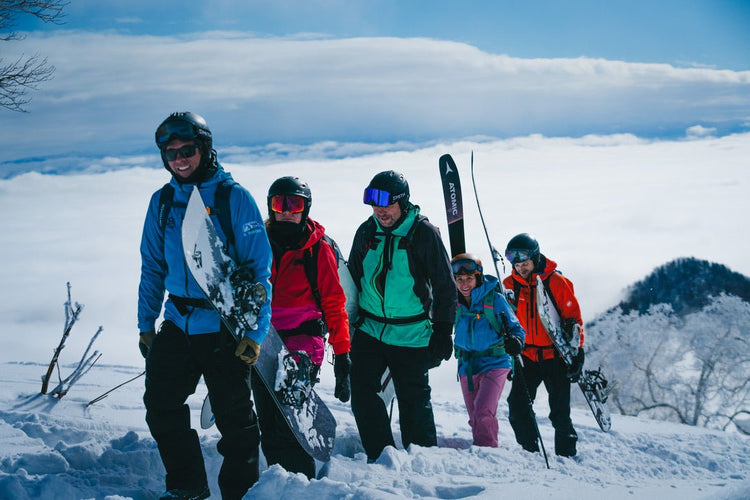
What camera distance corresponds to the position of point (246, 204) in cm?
356

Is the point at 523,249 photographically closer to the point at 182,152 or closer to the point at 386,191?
the point at 386,191

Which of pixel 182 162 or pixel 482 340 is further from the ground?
pixel 182 162

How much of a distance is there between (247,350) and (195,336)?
311 mm

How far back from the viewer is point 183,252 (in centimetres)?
349

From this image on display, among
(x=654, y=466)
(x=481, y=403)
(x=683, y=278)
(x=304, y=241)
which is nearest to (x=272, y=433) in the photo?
(x=304, y=241)

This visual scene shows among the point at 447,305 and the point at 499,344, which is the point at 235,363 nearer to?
the point at 447,305

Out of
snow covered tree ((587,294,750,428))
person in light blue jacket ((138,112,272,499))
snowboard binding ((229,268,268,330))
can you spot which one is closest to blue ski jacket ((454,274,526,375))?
person in light blue jacket ((138,112,272,499))

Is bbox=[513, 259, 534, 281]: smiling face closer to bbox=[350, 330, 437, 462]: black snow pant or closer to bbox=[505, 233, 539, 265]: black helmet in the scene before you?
bbox=[505, 233, 539, 265]: black helmet

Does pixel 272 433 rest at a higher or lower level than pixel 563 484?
higher

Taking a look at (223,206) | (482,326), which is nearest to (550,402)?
(482,326)

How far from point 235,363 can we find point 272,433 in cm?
96

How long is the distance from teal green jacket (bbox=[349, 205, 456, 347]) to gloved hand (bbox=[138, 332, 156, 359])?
1.95 m

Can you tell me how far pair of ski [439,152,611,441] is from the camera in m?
6.68

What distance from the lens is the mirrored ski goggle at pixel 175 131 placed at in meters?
3.56
